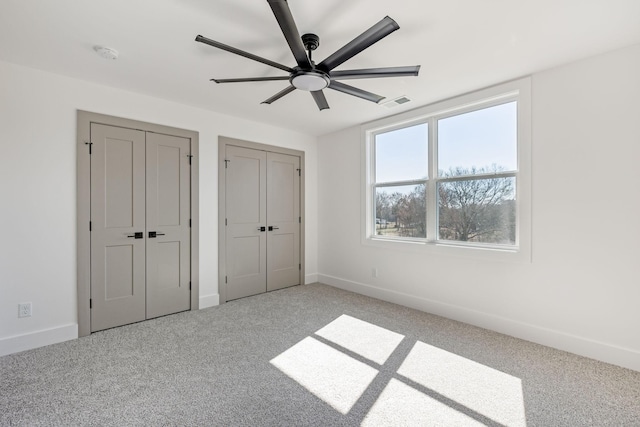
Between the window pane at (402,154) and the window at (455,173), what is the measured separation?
1 cm

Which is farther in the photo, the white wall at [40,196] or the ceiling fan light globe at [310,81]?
the white wall at [40,196]

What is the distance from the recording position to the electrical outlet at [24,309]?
2.65 meters

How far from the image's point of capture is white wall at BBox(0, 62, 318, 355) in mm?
2596

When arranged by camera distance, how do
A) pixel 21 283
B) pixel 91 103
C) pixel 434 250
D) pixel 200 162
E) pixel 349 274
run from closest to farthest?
1. pixel 21 283
2. pixel 91 103
3. pixel 434 250
4. pixel 200 162
5. pixel 349 274

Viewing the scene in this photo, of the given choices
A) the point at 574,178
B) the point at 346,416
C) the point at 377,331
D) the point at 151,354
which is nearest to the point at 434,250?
the point at 377,331

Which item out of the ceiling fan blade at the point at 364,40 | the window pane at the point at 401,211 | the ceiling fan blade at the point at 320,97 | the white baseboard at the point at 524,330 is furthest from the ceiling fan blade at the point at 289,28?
the white baseboard at the point at 524,330

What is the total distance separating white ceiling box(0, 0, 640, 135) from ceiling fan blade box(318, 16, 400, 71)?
0.29 meters

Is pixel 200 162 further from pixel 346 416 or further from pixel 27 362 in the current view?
pixel 346 416

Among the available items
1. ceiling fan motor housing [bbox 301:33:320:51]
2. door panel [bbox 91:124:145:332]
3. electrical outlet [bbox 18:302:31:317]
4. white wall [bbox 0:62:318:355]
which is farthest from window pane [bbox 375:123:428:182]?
electrical outlet [bbox 18:302:31:317]

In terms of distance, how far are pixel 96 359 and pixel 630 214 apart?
4538 millimetres

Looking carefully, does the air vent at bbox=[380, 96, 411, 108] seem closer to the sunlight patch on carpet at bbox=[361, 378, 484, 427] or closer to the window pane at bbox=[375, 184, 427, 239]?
the window pane at bbox=[375, 184, 427, 239]

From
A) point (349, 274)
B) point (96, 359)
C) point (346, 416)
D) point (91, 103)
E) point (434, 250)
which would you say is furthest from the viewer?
point (349, 274)

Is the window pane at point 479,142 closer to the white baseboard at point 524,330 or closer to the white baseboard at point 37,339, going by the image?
the white baseboard at point 524,330

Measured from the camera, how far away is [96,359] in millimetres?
2457
